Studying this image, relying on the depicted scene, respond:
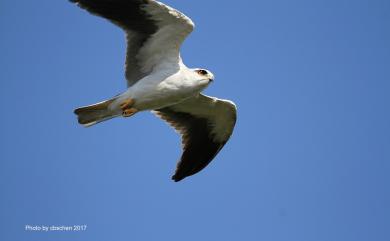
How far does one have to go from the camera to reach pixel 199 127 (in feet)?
46.1

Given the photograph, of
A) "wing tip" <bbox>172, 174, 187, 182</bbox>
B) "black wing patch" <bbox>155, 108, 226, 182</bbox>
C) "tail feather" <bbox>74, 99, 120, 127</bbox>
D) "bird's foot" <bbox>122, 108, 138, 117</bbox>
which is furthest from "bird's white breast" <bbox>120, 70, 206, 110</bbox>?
"wing tip" <bbox>172, 174, 187, 182</bbox>

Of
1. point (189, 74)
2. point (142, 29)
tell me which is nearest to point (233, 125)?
point (189, 74)

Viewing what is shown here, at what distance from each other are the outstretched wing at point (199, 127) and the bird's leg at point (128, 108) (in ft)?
5.00

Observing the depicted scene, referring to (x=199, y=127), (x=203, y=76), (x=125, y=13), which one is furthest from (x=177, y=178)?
(x=125, y=13)

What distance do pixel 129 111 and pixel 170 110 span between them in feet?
5.81

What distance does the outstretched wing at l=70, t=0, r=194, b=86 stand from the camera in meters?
11.9

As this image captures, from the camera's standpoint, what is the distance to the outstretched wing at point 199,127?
44.6 ft

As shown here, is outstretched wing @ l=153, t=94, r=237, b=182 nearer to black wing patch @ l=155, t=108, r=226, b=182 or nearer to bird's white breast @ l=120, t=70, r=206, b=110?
black wing patch @ l=155, t=108, r=226, b=182

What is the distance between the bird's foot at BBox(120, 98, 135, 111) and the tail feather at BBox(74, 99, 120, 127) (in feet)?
0.73

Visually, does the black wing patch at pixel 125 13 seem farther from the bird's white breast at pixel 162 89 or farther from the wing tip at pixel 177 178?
the wing tip at pixel 177 178

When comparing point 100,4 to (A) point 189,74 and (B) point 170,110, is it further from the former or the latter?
(B) point 170,110

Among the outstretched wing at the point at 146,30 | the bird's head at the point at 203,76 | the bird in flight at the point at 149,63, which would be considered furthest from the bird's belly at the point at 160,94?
the outstretched wing at the point at 146,30

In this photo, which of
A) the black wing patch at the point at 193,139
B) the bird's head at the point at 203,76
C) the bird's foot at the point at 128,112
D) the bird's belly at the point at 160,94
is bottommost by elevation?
the black wing patch at the point at 193,139

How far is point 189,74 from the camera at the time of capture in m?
12.3
